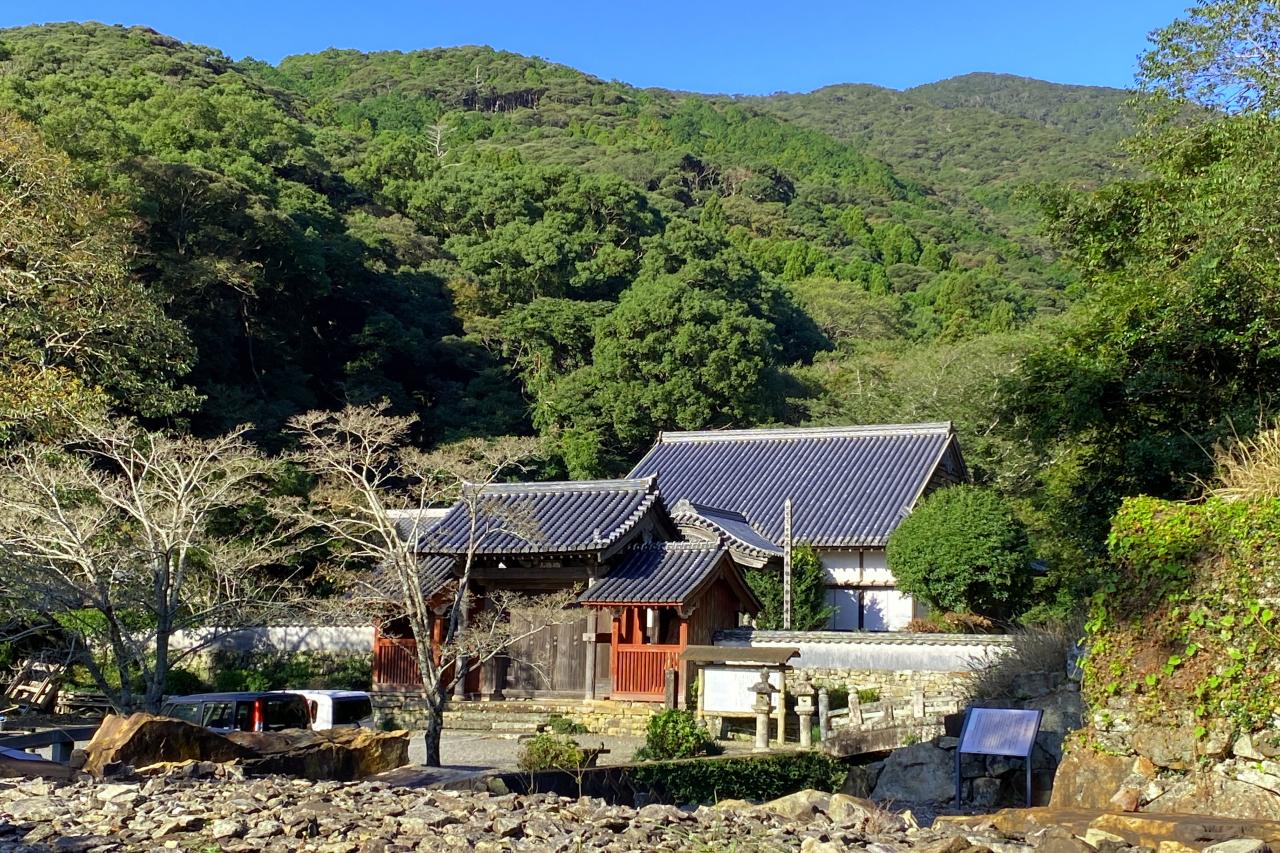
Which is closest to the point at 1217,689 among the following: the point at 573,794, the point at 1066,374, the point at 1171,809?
the point at 1171,809

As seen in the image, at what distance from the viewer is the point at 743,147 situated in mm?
104938

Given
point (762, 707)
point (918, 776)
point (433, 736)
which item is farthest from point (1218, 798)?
point (433, 736)

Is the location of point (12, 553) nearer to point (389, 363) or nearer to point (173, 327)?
point (173, 327)

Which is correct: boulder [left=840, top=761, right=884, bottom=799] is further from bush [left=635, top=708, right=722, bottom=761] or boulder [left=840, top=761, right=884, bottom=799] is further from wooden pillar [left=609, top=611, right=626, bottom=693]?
wooden pillar [left=609, top=611, right=626, bottom=693]

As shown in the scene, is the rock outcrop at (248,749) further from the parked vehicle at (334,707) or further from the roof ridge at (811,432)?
the roof ridge at (811,432)

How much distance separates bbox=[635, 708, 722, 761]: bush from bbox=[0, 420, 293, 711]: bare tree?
6028mm

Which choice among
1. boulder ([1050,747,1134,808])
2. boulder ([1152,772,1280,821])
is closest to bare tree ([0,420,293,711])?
boulder ([1050,747,1134,808])

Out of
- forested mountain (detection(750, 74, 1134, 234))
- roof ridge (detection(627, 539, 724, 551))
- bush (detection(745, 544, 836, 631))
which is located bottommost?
bush (detection(745, 544, 836, 631))

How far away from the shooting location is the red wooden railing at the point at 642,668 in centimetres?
1995

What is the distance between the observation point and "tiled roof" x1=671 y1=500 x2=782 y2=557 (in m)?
24.7

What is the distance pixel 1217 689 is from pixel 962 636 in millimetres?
9405

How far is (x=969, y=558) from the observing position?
22.6m

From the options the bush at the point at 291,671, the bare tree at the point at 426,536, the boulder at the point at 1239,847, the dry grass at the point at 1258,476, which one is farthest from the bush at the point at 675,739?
the boulder at the point at 1239,847

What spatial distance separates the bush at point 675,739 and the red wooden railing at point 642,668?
2360 mm
